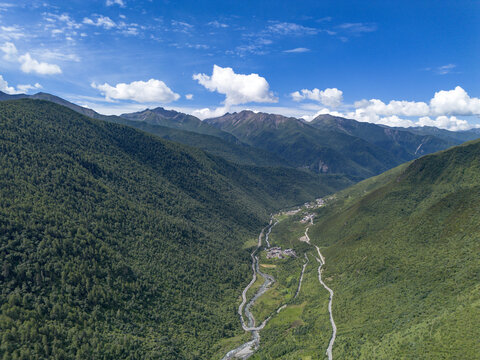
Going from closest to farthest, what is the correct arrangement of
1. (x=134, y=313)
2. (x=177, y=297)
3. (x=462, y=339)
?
(x=462, y=339) < (x=134, y=313) < (x=177, y=297)

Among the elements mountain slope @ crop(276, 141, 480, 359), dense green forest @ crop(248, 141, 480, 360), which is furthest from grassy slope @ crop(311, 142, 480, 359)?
dense green forest @ crop(248, 141, 480, 360)

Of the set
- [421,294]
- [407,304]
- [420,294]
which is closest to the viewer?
[407,304]

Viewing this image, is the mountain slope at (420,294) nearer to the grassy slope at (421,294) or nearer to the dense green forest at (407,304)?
the grassy slope at (421,294)

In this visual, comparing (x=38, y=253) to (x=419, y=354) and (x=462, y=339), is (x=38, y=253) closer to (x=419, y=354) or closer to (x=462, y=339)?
Answer: (x=419, y=354)

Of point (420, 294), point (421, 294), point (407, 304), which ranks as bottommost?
point (407, 304)

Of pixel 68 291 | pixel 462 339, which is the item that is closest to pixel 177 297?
pixel 68 291

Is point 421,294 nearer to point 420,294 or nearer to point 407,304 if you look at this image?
point 420,294

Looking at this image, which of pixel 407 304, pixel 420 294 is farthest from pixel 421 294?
pixel 407 304

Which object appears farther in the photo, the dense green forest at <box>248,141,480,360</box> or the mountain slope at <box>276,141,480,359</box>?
the dense green forest at <box>248,141,480,360</box>

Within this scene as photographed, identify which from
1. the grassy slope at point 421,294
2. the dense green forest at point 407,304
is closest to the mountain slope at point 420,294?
the grassy slope at point 421,294

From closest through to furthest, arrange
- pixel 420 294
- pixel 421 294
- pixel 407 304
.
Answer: pixel 407 304 < pixel 421 294 < pixel 420 294

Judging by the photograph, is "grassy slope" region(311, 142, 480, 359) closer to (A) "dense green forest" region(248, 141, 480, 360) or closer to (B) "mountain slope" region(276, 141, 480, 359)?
(B) "mountain slope" region(276, 141, 480, 359)
